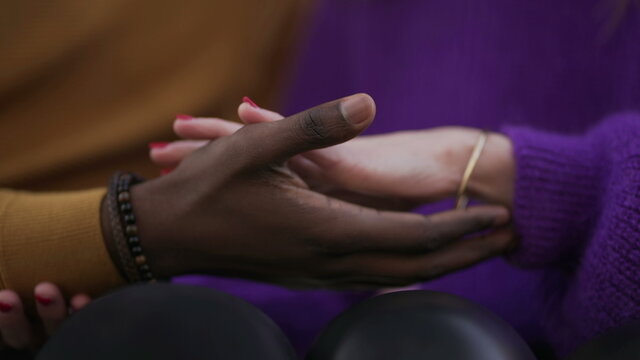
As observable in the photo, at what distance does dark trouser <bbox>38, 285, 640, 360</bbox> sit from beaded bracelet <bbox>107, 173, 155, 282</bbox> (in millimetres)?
122

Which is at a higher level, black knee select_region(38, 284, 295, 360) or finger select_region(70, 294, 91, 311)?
black knee select_region(38, 284, 295, 360)

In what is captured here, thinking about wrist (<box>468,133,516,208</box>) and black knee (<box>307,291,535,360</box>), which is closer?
black knee (<box>307,291,535,360</box>)

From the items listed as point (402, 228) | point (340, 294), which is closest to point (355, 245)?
point (402, 228)

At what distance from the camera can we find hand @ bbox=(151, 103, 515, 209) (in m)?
0.54

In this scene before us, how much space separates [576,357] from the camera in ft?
1.18

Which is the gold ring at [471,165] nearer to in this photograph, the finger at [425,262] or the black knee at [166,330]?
the finger at [425,262]

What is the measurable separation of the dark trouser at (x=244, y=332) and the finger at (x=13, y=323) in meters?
0.17

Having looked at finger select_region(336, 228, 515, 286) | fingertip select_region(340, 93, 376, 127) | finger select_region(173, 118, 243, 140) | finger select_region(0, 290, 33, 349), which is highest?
fingertip select_region(340, 93, 376, 127)

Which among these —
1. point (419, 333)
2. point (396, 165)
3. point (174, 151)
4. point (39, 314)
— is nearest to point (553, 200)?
point (396, 165)

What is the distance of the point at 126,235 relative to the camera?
498 mm

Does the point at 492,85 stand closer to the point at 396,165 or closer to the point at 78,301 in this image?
the point at 396,165

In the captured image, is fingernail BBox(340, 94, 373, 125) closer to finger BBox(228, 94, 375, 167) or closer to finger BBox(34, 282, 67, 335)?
finger BBox(228, 94, 375, 167)

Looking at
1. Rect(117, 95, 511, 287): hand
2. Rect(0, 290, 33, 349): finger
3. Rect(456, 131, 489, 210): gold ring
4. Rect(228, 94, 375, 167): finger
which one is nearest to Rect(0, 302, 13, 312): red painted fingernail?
Rect(0, 290, 33, 349): finger

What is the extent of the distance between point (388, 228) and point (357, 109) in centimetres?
14
